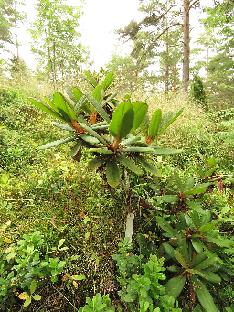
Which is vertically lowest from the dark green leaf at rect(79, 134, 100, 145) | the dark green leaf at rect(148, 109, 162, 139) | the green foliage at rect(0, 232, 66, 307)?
the green foliage at rect(0, 232, 66, 307)

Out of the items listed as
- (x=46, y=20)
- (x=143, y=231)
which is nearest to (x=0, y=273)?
(x=143, y=231)

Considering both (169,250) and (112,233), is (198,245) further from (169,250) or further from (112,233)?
(112,233)

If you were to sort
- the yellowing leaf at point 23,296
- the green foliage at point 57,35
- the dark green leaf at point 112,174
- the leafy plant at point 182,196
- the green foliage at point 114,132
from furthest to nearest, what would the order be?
the green foliage at point 57,35 → the leafy plant at point 182,196 → the yellowing leaf at point 23,296 → the dark green leaf at point 112,174 → the green foliage at point 114,132

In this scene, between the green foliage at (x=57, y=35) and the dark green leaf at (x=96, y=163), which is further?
the green foliage at (x=57, y=35)

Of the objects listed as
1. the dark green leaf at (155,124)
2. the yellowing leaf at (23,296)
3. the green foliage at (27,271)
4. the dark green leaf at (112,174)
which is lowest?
the yellowing leaf at (23,296)

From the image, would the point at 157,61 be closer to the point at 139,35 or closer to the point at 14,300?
the point at 139,35

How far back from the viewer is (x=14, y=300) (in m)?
1.92

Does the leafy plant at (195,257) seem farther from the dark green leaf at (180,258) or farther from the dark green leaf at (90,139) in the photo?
the dark green leaf at (90,139)

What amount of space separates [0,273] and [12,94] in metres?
5.15

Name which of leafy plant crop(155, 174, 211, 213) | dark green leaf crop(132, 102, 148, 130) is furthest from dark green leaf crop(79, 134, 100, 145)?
leafy plant crop(155, 174, 211, 213)

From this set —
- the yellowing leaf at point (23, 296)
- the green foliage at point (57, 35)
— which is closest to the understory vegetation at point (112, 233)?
the yellowing leaf at point (23, 296)

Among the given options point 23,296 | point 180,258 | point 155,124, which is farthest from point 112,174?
point 23,296

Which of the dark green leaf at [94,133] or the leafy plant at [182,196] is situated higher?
the dark green leaf at [94,133]

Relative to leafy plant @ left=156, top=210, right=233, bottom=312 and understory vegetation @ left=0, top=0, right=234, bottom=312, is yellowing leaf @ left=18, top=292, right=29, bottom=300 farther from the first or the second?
leafy plant @ left=156, top=210, right=233, bottom=312
